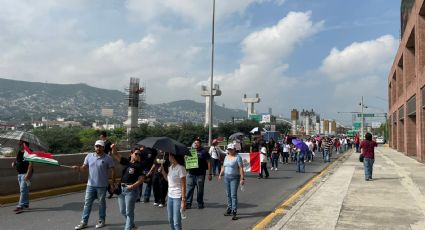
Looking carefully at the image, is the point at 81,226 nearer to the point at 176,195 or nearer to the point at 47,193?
the point at 176,195

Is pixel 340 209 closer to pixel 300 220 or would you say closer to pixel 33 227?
pixel 300 220

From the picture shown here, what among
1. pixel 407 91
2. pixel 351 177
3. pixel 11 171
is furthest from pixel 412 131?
pixel 11 171

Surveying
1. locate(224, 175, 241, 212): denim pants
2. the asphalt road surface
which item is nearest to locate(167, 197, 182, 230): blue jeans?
the asphalt road surface

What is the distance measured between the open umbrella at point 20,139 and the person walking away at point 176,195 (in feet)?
13.1

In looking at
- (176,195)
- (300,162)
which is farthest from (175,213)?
(300,162)

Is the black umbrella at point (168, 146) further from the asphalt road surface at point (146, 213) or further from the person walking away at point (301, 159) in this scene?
the person walking away at point (301, 159)

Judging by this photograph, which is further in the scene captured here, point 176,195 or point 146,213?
point 146,213

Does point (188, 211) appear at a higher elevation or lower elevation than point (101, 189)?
lower

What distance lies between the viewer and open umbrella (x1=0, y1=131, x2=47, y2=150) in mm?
9188

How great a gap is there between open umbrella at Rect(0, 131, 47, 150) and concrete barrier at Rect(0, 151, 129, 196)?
109 centimetres

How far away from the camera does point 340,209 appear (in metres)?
9.77

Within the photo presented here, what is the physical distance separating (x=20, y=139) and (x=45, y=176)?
346 cm

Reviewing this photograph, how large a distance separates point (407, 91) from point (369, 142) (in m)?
21.0

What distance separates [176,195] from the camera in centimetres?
664
